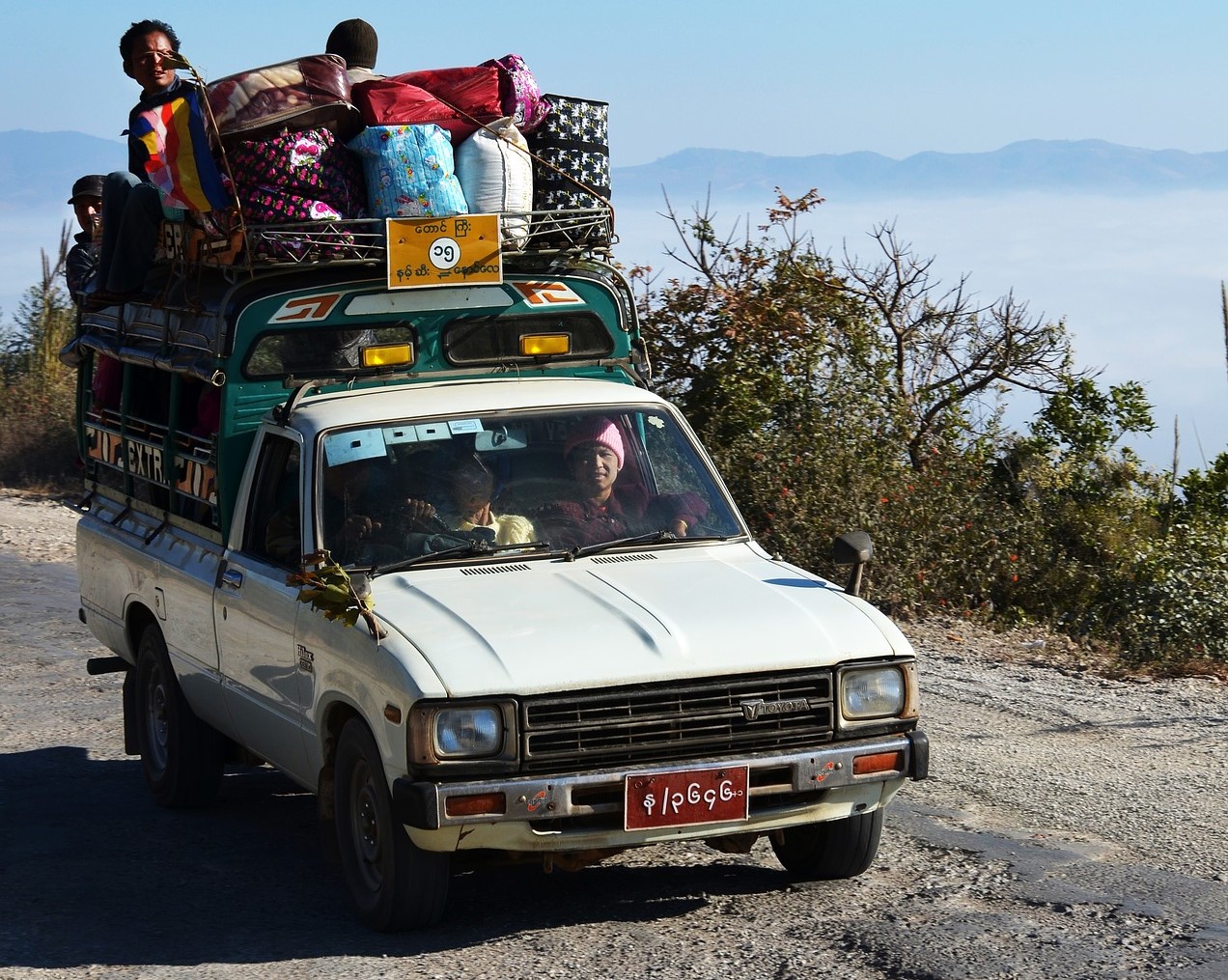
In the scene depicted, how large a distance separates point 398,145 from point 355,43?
837 millimetres

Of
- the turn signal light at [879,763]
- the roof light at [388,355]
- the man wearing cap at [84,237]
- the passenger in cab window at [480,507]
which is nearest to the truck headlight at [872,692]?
the turn signal light at [879,763]

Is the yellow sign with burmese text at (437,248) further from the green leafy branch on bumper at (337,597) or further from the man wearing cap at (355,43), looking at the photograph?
the green leafy branch on bumper at (337,597)

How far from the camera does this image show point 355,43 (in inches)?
304

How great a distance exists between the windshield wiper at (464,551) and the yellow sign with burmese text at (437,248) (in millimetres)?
1364

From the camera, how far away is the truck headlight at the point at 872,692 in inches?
215

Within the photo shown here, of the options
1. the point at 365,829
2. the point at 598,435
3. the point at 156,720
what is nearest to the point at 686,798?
the point at 365,829

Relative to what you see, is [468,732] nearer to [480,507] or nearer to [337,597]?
[337,597]

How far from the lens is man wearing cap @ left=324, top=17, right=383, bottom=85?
769 centimetres

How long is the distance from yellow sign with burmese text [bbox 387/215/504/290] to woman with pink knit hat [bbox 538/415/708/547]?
3.02 ft

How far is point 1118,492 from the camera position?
15.6 m

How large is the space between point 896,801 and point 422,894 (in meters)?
2.46

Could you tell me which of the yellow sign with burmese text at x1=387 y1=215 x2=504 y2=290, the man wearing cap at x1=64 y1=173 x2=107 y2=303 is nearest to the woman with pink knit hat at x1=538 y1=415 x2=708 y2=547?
the yellow sign with burmese text at x1=387 y1=215 x2=504 y2=290

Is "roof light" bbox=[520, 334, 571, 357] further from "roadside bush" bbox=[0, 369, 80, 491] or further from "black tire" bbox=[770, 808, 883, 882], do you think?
"roadside bush" bbox=[0, 369, 80, 491]

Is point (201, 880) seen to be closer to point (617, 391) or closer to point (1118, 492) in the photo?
point (617, 391)
